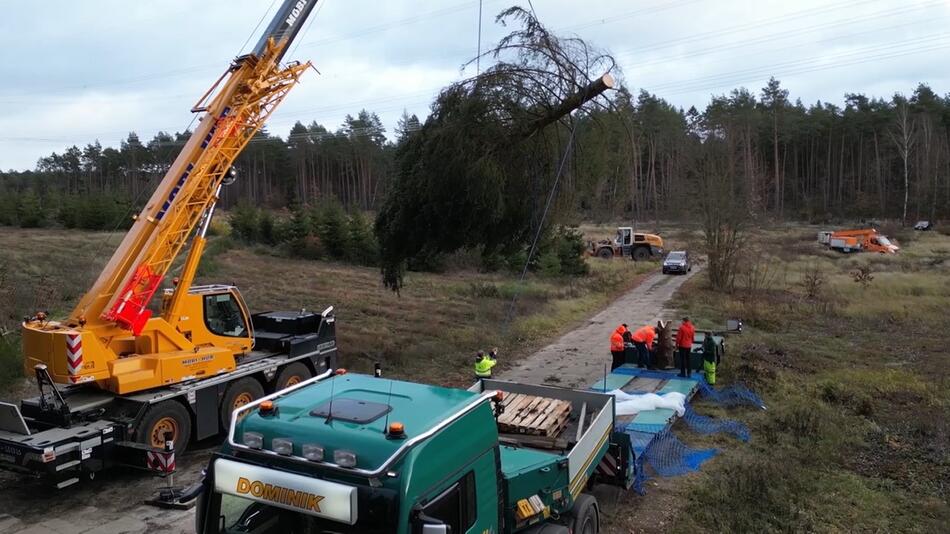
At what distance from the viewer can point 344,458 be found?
4324 mm

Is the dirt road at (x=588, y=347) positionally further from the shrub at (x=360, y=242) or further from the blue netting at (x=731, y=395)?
the shrub at (x=360, y=242)

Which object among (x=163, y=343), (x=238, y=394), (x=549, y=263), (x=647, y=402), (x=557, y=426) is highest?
(x=163, y=343)

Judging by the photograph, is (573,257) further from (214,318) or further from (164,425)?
(164,425)

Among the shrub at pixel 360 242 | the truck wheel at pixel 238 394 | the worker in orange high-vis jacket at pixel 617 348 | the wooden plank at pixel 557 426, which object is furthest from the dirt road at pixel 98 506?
the shrub at pixel 360 242

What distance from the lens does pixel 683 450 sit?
1074 cm

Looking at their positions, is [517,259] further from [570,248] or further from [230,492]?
[230,492]

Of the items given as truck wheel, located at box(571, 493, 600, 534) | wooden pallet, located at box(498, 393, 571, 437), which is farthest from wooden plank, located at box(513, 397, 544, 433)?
truck wheel, located at box(571, 493, 600, 534)

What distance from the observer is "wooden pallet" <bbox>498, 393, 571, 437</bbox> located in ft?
24.9

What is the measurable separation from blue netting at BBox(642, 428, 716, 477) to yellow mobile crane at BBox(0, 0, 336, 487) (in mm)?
6561

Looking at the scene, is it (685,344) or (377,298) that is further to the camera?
(377,298)

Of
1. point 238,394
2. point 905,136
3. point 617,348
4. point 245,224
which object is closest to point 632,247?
point 245,224

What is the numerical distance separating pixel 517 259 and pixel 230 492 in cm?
3128

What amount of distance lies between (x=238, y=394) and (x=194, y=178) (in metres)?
3.62

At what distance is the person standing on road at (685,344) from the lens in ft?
47.1
